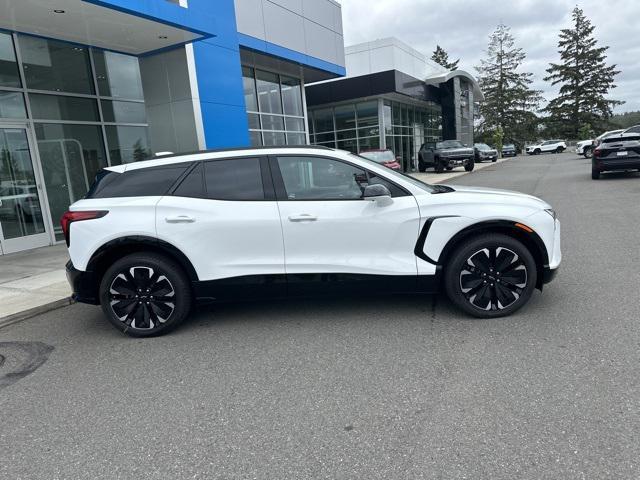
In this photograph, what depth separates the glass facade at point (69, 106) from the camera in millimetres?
10211

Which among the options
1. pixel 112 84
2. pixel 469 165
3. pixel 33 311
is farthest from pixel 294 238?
pixel 469 165

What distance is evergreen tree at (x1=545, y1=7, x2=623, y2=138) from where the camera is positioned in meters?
70.8

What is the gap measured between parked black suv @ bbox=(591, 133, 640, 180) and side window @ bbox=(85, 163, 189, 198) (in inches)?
624

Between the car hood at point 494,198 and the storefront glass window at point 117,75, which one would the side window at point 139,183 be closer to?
the car hood at point 494,198

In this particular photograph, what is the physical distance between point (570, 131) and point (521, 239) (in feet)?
255

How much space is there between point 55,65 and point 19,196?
3132 mm

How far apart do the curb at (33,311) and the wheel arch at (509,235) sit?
477cm

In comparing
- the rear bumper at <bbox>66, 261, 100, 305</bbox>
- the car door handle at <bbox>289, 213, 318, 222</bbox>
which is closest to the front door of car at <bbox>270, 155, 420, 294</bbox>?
the car door handle at <bbox>289, 213, 318, 222</bbox>

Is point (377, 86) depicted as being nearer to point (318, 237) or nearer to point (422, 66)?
point (422, 66)

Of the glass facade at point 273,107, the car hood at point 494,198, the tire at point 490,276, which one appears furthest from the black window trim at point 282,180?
the glass facade at point 273,107

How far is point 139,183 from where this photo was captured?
15.7 ft

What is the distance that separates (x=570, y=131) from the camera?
71562 mm

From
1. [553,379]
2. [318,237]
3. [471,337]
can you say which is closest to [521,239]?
[471,337]

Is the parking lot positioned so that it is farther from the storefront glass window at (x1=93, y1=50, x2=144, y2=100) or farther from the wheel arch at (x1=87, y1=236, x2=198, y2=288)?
the storefront glass window at (x1=93, y1=50, x2=144, y2=100)
